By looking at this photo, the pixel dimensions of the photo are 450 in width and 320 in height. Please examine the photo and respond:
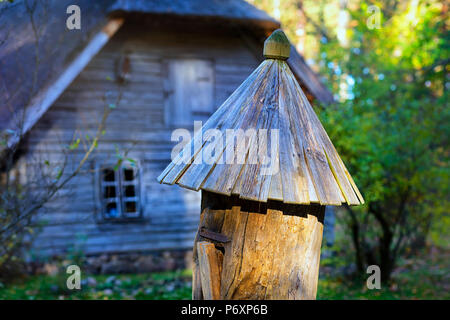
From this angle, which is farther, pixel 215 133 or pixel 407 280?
pixel 407 280

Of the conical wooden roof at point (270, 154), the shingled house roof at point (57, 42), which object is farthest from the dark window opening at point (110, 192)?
the conical wooden roof at point (270, 154)

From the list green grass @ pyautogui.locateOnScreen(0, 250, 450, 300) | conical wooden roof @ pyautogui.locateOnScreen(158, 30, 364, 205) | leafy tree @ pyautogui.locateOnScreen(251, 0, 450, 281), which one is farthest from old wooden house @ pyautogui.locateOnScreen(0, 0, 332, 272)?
conical wooden roof @ pyautogui.locateOnScreen(158, 30, 364, 205)

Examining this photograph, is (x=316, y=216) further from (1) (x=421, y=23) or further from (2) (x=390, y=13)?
(2) (x=390, y=13)

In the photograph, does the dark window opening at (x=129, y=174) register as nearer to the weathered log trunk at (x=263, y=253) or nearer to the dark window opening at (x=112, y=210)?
the dark window opening at (x=112, y=210)

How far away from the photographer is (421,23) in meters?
11.4

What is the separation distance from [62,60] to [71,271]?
377 cm

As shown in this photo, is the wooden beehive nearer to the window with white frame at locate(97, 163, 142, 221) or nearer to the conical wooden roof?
the conical wooden roof

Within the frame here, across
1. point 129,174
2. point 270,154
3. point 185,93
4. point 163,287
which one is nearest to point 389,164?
point 185,93

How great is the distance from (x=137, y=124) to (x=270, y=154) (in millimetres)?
6452

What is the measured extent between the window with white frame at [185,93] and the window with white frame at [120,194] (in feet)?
4.63

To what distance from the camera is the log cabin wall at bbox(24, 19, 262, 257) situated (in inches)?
318

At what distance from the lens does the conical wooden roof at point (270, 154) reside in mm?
2285

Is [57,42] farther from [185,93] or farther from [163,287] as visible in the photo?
[163,287]
